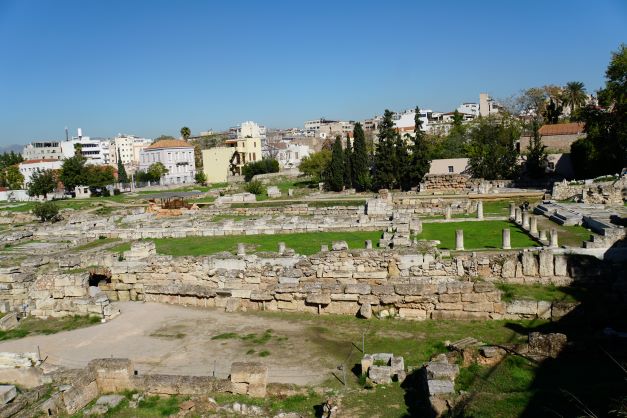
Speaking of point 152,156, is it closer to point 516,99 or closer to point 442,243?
point 516,99

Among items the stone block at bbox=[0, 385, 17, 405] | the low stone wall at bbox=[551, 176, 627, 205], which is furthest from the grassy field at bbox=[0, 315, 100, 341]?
the low stone wall at bbox=[551, 176, 627, 205]

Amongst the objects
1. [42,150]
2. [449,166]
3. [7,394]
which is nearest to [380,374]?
[7,394]

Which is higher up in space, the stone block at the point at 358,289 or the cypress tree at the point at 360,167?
the cypress tree at the point at 360,167

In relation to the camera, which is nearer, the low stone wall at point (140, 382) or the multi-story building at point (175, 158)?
the low stone wall at point (140, 382)

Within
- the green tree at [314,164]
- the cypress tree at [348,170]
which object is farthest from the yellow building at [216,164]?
the cypress tree at [348,170]

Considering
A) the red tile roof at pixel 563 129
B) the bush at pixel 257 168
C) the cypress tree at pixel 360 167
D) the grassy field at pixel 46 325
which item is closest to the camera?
the grassy field at pixel 46 325

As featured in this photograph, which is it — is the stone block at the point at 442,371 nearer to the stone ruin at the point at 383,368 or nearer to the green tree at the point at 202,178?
the stone ruin at the point at 383,368

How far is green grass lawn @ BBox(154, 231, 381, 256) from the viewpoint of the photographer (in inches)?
938

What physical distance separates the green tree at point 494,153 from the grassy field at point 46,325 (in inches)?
1594

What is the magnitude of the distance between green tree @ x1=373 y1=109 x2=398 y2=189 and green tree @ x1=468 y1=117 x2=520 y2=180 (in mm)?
7937

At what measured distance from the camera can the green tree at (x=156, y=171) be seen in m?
82.9

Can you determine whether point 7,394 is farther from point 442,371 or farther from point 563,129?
point 563,129

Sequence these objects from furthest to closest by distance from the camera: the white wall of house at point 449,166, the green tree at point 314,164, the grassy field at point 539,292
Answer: the green tree at point 314,164 → the white wall of house at point 449,166 → the grassy field at point 539,292

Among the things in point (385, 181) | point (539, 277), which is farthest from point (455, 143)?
point (539, 277)
